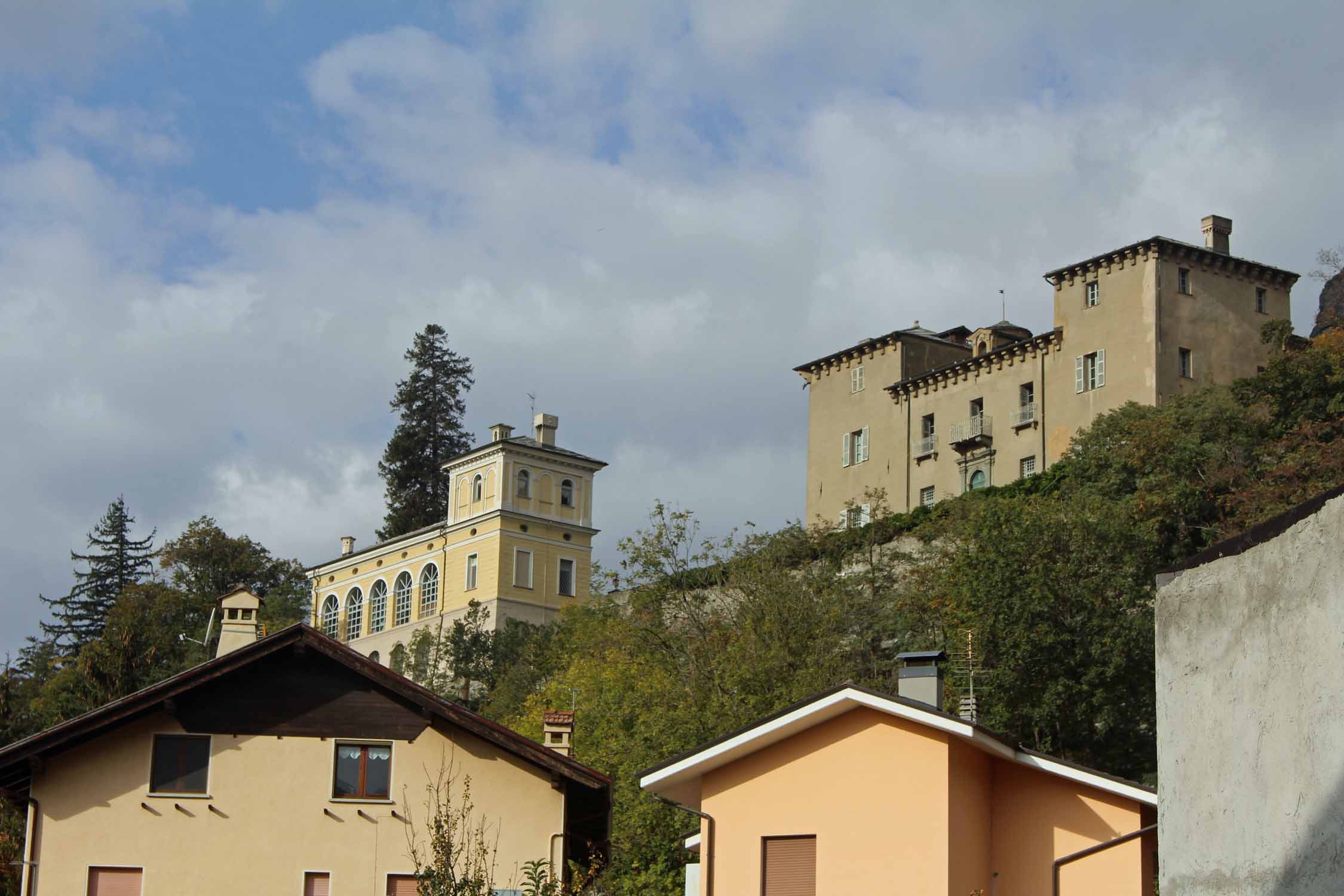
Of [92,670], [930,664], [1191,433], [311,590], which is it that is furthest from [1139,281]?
[311,590]

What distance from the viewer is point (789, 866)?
22.2 m

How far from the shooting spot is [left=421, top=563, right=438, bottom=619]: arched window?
89.8m

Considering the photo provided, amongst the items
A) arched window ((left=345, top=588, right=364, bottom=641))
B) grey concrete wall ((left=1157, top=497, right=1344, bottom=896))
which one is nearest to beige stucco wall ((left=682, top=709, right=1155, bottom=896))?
grey concrete wall ((left=1157, top=497, right=1344, bottom=896))

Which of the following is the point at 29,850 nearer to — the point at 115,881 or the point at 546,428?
the point at 115,881

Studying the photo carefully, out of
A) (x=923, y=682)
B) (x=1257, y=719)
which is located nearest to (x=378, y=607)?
(x=923, y=682)

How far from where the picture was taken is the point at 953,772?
69.9 feet

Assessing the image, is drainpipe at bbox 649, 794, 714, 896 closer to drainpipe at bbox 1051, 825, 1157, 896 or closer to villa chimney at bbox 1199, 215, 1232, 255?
drainpipe at bbox 1051, 825, 1157, 896

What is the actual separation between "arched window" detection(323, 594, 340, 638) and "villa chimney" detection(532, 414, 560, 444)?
14.1 meters

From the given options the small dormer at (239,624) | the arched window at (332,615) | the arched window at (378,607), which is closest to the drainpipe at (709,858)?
the small dormer at (239,624)

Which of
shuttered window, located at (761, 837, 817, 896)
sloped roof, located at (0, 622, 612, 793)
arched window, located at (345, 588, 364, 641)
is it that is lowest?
shuttered window, located at (761, 837, 817, 896)

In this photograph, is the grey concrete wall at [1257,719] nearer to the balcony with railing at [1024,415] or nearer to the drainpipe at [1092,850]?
the drainpipe at [1092,850]

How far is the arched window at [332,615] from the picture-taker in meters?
96.4

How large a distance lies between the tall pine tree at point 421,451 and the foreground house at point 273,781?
71.3m

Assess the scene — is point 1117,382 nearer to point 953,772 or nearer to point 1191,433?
point 1191,433
